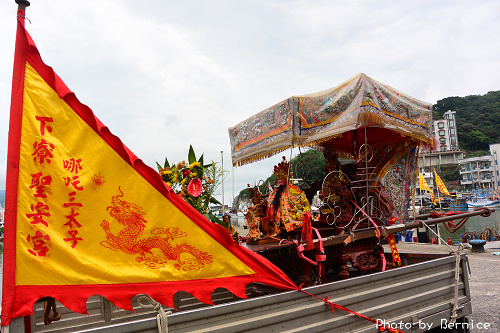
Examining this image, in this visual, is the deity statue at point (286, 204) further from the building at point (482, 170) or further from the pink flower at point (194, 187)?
the building at point (482, 170)

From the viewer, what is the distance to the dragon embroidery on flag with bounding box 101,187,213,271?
2.57 metres

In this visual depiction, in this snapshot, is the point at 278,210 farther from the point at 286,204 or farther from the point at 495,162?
the point at 495,162

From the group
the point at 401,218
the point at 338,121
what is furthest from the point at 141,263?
the point at 401,218

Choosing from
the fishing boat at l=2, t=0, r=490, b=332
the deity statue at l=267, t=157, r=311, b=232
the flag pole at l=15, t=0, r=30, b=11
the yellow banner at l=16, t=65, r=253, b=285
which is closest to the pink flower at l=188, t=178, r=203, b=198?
the fishing boat at l=2, t=0, r=490, b=332

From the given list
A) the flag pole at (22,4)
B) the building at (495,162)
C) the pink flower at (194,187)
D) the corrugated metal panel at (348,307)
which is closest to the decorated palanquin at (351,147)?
the corrugated metal panel at (348,307)

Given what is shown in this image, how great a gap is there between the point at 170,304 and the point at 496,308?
5.45m

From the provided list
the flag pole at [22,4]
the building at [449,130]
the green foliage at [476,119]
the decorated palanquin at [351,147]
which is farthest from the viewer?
the green foliage at [476,119]

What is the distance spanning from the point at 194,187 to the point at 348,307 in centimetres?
216

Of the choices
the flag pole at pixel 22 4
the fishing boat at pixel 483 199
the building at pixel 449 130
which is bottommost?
the fishing boat at pixel 483 199

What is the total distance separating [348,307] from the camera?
3.25 metres

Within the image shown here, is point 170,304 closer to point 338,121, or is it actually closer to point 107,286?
point 107,286

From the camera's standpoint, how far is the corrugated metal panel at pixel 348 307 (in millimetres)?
2508

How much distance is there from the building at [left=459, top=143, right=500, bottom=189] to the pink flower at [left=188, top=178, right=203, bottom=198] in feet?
218

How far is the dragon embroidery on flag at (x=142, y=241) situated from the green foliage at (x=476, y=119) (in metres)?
71.6
